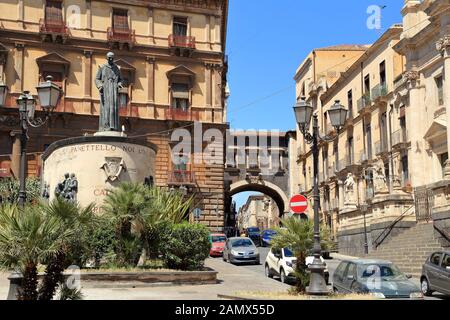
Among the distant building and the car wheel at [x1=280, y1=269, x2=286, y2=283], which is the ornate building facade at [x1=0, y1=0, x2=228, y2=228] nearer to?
the car wheel at [x1=280, y1=269, x2=286, y2=283]

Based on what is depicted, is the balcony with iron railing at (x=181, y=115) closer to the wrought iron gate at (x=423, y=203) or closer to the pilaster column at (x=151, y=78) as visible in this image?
the pilaster column at (x=151, y=78)

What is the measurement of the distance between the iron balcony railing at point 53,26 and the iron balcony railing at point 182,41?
7165mm

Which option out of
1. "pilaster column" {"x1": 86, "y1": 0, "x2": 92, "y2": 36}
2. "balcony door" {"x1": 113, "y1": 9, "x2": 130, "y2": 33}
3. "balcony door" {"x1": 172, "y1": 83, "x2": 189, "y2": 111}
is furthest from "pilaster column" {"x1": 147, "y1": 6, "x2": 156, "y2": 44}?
"pilaster column" {"x1": 86, "y1": 0, "x2": 92, "y2": 36}

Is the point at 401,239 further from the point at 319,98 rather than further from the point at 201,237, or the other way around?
the point at 319,98

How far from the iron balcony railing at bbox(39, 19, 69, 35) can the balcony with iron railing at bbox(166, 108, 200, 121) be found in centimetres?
873

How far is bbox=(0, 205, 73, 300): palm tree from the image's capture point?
8062 mm

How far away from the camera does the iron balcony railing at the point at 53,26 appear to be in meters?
39.8

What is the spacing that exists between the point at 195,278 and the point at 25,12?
30.0 m

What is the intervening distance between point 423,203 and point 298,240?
16.4m

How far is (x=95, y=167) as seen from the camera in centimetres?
1786

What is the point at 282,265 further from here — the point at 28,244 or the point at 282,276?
the point at 28,244

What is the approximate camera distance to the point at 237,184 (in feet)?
229

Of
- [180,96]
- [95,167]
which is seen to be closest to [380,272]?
[95,167]

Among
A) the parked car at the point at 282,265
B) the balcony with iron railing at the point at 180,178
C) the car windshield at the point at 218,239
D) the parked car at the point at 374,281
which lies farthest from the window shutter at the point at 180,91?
the parked car at the point at 374,281
